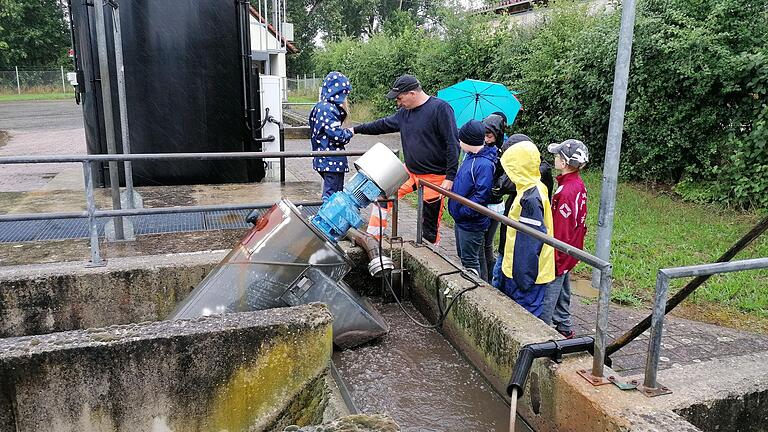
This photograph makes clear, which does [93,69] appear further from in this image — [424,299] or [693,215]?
[693,215]

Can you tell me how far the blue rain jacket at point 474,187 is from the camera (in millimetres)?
4484

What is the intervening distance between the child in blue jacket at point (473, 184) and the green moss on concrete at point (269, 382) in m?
2.07

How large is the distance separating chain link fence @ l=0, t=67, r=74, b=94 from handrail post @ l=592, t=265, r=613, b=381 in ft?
144

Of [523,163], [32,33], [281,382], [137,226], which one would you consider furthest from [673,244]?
[32,33]

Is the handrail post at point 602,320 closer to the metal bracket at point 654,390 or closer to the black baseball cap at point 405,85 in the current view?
the metal bracket at point 654,390

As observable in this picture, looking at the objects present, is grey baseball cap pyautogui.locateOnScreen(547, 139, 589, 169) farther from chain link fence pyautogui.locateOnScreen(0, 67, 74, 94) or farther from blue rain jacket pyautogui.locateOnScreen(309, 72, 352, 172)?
chain link fence pyautogui.locateOnScreen(0, 67, 74, 94)

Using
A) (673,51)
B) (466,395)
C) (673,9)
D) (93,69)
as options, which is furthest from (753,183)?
(93,69)

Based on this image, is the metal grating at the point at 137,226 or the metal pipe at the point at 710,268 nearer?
the metal pipe at the point at 710,268

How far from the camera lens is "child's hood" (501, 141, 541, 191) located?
12.2 ft

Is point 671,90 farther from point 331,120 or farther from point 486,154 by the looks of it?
point 331,120

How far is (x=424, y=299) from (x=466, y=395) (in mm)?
1040

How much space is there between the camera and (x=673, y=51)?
784cm

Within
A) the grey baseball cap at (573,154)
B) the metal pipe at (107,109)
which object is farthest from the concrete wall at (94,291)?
the grey baseball cap at (573,154)

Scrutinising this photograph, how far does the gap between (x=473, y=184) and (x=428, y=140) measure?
744 millimetres
